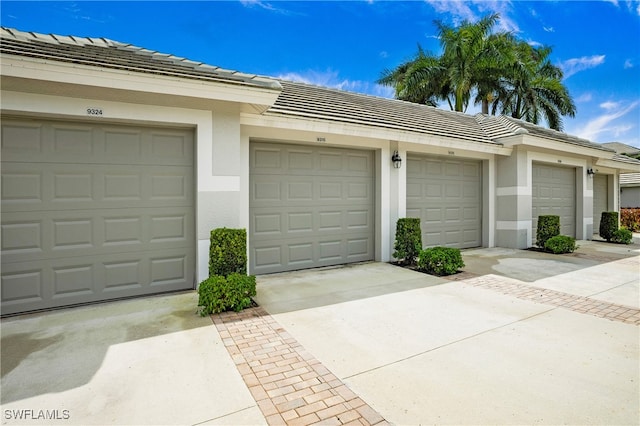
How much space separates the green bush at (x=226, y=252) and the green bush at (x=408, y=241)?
3.89 meters

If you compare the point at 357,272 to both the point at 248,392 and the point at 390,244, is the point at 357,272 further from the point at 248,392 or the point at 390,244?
the point at 248,392

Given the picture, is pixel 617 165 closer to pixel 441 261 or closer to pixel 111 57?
pixel 441 261

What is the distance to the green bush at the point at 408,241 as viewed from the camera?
292 inches

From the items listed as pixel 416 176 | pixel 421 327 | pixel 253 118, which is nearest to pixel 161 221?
pixel 253 118

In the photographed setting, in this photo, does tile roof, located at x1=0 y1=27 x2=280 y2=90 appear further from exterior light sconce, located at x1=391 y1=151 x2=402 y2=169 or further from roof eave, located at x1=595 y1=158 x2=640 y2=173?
roof eave, located at x1=595 y1=158 x2=640 y2=173

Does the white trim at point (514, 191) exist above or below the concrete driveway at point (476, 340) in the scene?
above

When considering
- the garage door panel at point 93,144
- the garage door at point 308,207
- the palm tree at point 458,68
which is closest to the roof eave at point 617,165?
the palm tree at point 458,68

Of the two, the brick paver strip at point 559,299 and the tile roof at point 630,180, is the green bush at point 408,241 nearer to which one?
the brick paver strip at point 559,299

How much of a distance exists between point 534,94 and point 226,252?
77.6ft

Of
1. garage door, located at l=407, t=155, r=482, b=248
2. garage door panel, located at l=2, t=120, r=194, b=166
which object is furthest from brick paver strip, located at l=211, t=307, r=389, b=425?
garage door, located at l=407, t=155, r=482, b=248

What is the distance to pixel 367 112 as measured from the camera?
833cm

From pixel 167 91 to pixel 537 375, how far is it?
5592 mm

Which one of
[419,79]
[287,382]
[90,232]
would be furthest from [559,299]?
[419,79]

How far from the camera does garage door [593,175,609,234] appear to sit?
14348 mm
